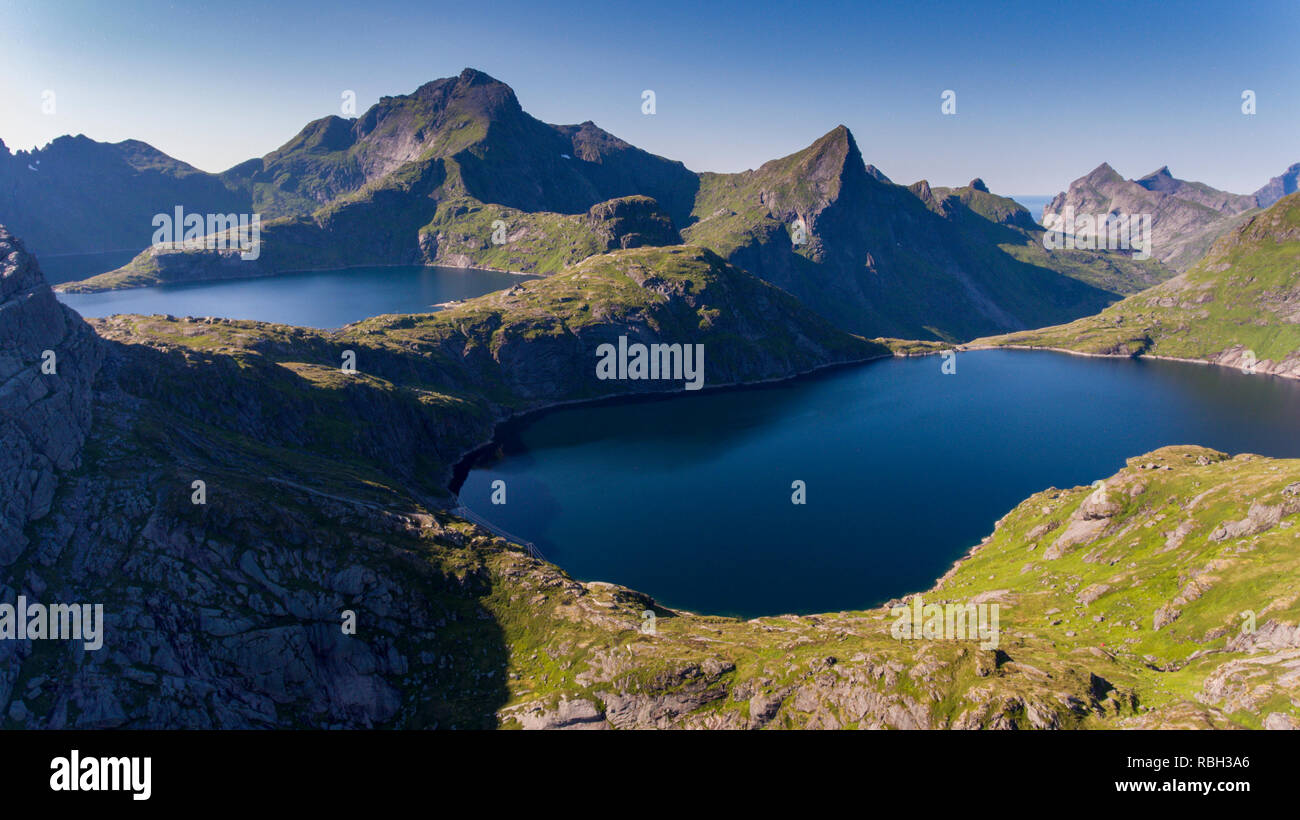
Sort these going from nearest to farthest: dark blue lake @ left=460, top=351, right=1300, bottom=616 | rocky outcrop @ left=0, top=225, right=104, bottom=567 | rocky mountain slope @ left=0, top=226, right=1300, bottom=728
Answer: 1. rocky mountain slope @ left=0, top=226, right=1300, bottom=728
2. rocky outcrop @ left=0, top=225, right=104, bottom=567
3. dark blue lake @ left=460, top=351, right=1300, bottom=616

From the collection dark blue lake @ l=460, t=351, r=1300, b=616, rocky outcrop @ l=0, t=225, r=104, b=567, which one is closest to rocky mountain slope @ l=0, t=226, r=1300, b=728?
Result: rocky outcrop @ l=0, t=225, r=104, b=567

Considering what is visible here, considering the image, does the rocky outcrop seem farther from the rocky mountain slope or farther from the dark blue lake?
the dark blue lake

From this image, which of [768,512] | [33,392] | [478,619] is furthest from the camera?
[768,512]

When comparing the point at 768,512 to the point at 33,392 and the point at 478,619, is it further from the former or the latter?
the point at 33,392

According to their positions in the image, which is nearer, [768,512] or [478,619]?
[478,619]

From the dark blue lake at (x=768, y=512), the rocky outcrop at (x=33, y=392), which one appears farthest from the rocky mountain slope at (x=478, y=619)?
the dark blue lake at (x=768, y=512)

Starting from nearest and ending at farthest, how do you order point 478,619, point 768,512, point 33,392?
point 478,619 → point 33,392 → point 768,512

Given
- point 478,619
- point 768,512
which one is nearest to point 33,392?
point 478,619

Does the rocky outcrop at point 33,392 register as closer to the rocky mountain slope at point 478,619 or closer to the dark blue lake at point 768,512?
the rocky mountain slope at point 478,619
